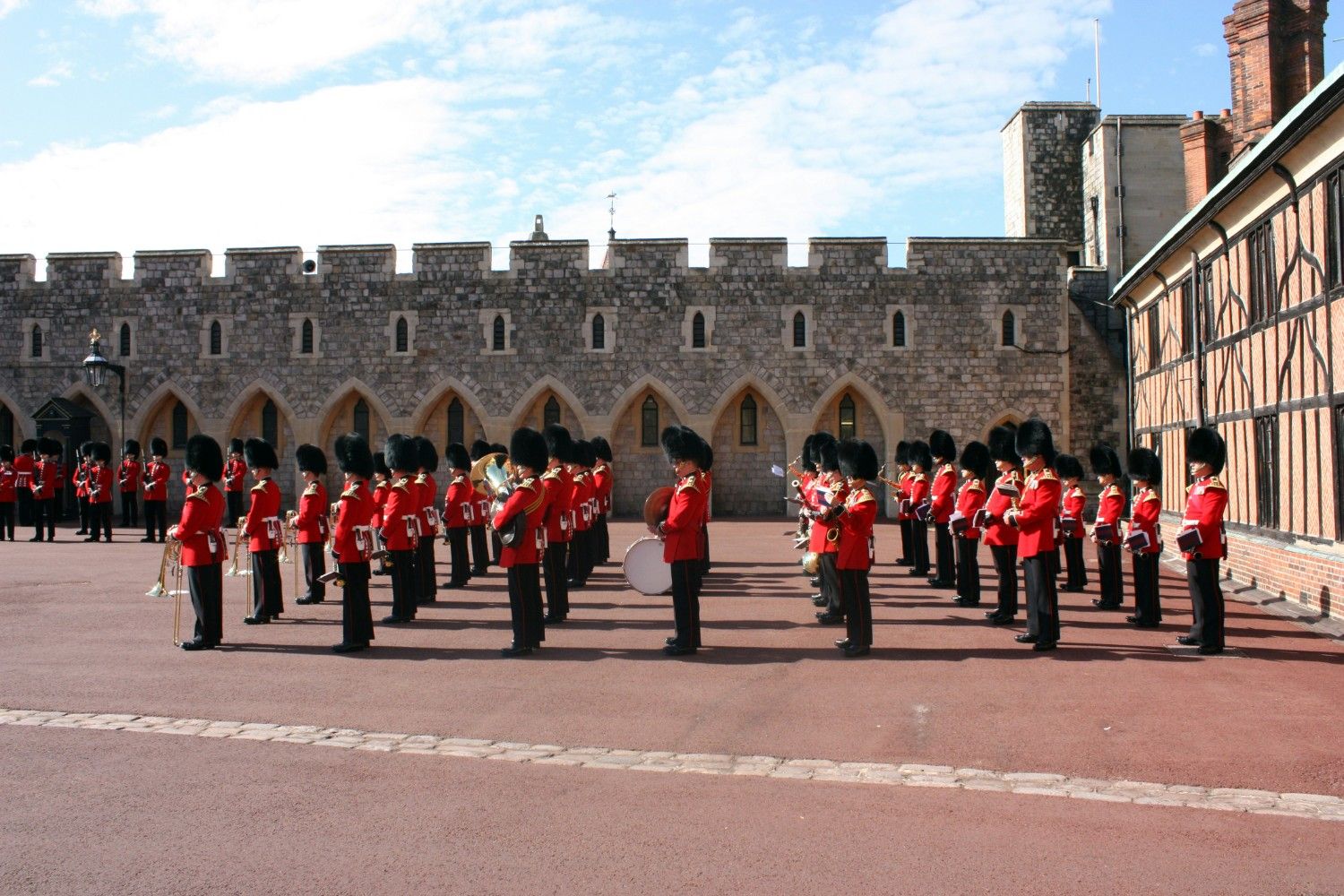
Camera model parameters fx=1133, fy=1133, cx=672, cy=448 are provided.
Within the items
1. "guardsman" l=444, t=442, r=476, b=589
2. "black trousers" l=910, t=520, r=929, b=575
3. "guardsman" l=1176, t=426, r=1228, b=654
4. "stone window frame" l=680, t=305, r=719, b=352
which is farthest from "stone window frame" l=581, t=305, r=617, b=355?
"guardsman" l=1176, t=426, r=1228, b=654

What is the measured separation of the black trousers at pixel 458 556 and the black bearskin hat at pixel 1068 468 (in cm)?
695

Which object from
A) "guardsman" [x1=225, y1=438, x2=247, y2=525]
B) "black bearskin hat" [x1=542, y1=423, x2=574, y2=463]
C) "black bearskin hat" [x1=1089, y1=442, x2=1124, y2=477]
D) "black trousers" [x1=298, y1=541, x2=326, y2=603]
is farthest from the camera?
"guardsman" [x1=225, y1=438, x2=247, y2=525]

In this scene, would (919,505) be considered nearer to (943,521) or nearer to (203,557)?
(943,521)

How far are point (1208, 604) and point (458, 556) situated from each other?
27.1 ft

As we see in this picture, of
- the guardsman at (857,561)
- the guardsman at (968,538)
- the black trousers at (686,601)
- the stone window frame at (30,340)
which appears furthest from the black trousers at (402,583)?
the stone window frame at (30,340)

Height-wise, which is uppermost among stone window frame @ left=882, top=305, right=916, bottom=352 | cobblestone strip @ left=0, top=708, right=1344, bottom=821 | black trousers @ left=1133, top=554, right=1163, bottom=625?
stone window frame @ left=882, top=305, right=916, bottom=352

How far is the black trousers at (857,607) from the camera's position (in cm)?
866

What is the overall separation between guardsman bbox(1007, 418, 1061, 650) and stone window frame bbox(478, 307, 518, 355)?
15.4m

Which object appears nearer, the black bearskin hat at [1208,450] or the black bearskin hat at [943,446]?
the black bearskin hat at [1208,450]

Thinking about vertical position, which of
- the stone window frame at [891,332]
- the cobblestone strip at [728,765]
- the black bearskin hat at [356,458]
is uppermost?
the stone window frame at [891,332]

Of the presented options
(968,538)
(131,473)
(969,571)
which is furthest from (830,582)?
(131,473)

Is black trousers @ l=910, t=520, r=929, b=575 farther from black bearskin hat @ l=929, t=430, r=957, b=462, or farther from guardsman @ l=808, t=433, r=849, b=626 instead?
guardsman @ l=808, t=433, r=849, b=626

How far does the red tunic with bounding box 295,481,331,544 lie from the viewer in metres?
10.7

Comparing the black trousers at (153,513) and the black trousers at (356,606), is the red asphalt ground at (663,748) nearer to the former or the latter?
the black trousers at (356,606)
